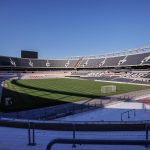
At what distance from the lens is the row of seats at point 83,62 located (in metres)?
76.8

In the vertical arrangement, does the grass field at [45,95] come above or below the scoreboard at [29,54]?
below

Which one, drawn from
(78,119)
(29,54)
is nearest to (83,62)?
(29,54)

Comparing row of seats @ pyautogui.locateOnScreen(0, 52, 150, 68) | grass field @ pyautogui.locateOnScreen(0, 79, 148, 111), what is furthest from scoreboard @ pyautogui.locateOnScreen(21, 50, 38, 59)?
grass field @ pyautogui.locateOnScreen(0, 79, 148, 111)

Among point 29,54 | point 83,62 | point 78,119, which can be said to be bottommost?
point 78,119

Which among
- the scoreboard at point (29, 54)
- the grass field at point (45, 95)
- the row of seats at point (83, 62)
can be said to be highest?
the scoreboard at point (29, 54)

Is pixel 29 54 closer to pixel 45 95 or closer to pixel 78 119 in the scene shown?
pixel 45 95

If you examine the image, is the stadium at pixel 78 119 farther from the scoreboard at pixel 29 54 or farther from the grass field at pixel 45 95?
the scoreboard at pixel 29 54

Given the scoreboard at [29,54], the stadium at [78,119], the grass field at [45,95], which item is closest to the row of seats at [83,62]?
the scoreboard at [29,54]

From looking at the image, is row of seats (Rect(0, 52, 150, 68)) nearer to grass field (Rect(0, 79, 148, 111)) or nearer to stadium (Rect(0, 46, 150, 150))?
stadium (Rect(0, 46, 150, 150))

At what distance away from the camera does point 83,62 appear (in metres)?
103

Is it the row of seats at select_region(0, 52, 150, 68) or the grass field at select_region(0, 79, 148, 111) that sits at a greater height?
the row of seats at select_region(0, 52, 150, 68)

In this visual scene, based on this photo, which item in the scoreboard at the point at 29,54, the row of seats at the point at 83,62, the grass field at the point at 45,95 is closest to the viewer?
the grass field at the point at 45,95

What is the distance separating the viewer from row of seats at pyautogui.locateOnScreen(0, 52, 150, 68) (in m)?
76.8

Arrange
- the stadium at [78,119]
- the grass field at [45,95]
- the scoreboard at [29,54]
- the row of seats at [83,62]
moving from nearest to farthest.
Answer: the stadium at [78,119] < the grass field at [45,95] < the row of seats at [83,62] < the scoreboard at [29,54]
